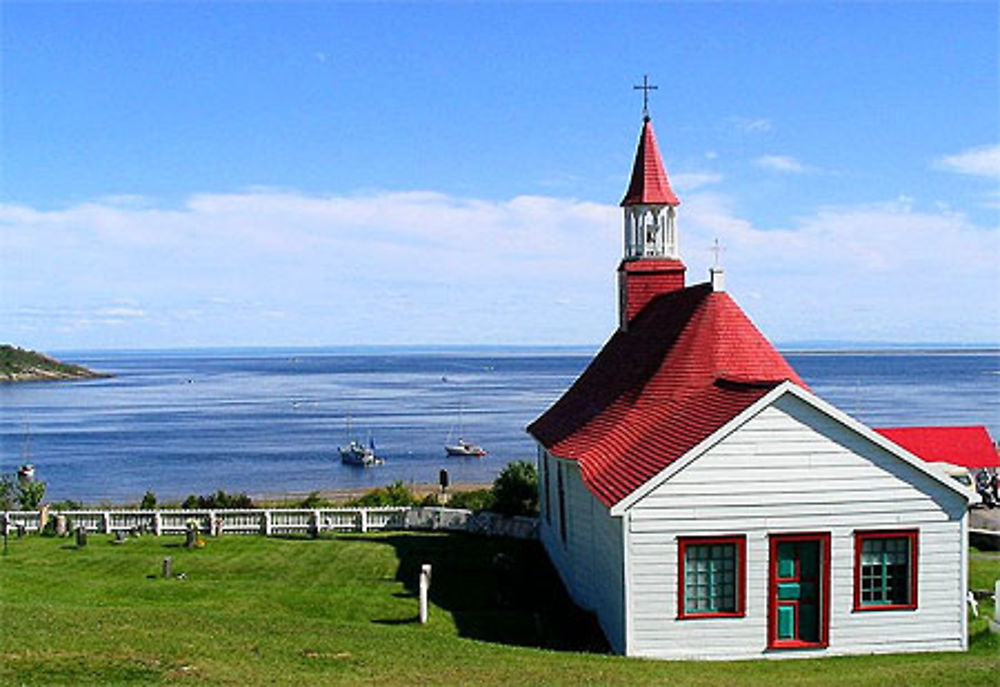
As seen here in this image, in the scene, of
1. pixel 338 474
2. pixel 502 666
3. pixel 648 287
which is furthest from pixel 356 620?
pixel 338 474

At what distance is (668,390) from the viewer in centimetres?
2297

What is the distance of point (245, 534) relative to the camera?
117ft

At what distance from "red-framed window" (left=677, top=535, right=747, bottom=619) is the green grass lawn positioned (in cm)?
105

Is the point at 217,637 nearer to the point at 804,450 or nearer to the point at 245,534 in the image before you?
the point at 804,450

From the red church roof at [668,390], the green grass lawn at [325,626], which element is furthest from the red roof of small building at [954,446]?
the red church roof at [668,390]

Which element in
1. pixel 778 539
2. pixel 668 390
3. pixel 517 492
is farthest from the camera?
pixel 517 492

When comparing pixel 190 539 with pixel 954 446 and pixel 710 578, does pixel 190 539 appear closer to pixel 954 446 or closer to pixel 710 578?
pixel 710 578

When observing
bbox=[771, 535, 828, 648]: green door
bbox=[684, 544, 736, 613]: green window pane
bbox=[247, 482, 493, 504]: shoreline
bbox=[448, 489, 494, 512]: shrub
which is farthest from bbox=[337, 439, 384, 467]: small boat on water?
bbox=[771, 535, 828, 648]: green door

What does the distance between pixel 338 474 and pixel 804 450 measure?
64.4m

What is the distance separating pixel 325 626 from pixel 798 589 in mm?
9065

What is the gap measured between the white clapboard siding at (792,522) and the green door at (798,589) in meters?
0.21

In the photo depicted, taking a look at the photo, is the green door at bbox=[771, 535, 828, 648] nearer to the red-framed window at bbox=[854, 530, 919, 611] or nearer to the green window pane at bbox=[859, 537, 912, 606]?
the red-framed window at bbox=[854, 530, 919, 611]

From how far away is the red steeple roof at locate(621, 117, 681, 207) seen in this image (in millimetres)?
30250

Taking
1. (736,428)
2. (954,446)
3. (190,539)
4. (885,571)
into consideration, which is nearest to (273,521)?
(190,539)
